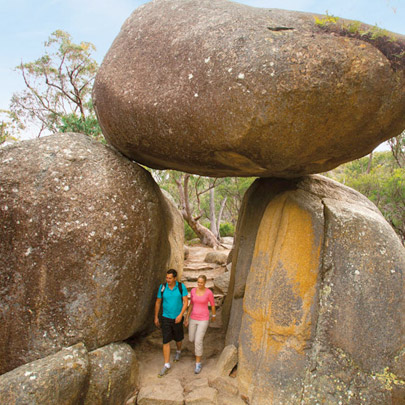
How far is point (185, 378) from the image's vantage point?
4848 mm

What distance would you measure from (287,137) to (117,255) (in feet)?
8.08

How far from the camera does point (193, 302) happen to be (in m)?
5.15

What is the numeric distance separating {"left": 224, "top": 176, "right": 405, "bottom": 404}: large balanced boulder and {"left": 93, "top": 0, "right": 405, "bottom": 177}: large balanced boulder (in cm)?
82

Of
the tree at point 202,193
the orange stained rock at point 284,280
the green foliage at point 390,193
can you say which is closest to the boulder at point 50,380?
the orange stained rock at point 284,280

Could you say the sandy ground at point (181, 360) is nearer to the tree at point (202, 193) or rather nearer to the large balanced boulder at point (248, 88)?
the large balanced boulder at point (248, 88)

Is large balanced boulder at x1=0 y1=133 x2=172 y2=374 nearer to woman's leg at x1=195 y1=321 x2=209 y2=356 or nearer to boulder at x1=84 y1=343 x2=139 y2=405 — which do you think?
boulder at x1=84 y1=343 x2=139 y2=405

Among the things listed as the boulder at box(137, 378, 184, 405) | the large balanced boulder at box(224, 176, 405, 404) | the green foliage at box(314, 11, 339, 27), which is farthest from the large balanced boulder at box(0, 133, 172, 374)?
the green foliage at box(314, 11, 339, 27)

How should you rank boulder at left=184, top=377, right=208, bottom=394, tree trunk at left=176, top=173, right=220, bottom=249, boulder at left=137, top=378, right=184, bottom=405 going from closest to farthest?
boulder at left=137, top=378, right=184, bottom=405, boulder at left=184, top=377, right=208, bottom=394, tree trunk at left=176, top=173, right=220, bottom=249

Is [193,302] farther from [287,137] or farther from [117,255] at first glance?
[287,137]

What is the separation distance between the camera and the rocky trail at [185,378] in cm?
437

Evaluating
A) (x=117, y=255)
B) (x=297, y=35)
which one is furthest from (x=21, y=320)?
(x=297, y=35)

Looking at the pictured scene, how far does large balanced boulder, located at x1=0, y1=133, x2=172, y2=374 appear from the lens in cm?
408

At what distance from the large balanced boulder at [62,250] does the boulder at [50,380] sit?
0.18m

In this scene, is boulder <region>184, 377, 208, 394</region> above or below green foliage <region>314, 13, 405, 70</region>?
below
